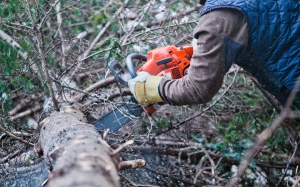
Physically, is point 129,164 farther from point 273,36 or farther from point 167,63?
point 273,36

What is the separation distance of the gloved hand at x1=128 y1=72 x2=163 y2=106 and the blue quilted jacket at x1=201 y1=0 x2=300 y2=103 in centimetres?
53

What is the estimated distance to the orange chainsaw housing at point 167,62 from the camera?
2744mm

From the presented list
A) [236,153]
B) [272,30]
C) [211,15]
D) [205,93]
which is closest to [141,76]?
[205,93]

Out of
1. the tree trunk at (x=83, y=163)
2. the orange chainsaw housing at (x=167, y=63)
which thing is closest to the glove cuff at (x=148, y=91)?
the orange chainsaw housing at (x=167, y=63)

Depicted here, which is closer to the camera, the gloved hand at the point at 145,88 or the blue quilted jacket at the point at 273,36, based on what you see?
the blue quilted jacket at the point at 273,36

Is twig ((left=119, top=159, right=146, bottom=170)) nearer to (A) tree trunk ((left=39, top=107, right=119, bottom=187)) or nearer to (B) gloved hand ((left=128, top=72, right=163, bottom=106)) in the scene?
(A) tree trunk ((left=39, top=107, right=119, bottom=187))

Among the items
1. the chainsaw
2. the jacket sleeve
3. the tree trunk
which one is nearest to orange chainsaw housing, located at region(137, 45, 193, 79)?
the chainsaw

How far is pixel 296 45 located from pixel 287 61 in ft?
0.35

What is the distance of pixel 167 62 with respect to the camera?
2752 mm

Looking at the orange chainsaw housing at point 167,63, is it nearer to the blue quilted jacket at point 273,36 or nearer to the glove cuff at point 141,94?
the glove cuff at point 141,94

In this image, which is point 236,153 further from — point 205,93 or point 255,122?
point 205,93

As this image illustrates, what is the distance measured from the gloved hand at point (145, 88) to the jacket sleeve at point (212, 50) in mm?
149

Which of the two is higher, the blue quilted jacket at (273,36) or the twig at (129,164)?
the blue quilted jacket at (273,36)

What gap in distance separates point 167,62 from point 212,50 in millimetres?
495
